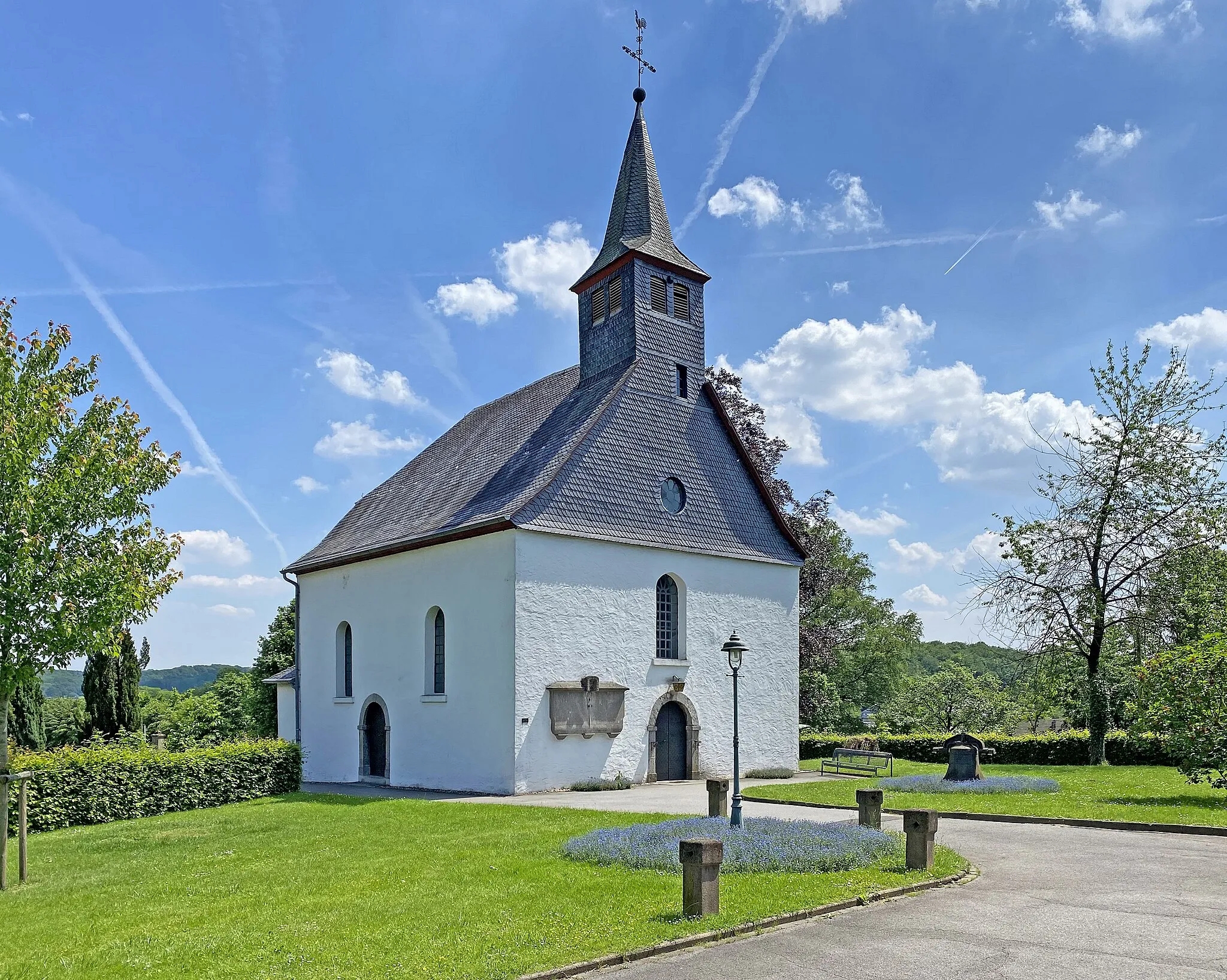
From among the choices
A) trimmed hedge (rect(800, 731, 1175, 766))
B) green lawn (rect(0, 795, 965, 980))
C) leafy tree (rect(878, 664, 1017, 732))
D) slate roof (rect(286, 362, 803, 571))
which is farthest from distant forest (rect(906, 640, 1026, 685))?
green lawn (rect(0, 795, 965, 980))

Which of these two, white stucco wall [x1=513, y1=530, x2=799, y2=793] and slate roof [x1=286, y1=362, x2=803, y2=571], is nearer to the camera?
white stucco wall [x1=513, y1=530, x2=799, y2=793]

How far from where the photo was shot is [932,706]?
54.7 m

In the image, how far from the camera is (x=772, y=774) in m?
23.3

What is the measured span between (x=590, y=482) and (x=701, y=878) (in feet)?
47.9

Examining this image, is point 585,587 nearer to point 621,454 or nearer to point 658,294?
point 621,454

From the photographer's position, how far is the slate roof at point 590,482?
2180 centimetres

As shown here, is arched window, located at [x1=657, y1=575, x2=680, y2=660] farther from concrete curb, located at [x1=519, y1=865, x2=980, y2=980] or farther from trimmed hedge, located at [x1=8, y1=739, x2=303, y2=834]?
concrete curb, located at [x1=519, y1=865, x2=980, y2=980]

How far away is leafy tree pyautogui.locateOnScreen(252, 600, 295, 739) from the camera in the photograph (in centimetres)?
4022

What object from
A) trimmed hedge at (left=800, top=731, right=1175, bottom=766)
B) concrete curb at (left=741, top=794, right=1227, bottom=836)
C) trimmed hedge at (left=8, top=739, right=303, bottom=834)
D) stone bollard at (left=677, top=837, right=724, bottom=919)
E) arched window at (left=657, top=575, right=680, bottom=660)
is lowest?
trimmed hedge at (left=800, top=731, right=1175, bottom=766)

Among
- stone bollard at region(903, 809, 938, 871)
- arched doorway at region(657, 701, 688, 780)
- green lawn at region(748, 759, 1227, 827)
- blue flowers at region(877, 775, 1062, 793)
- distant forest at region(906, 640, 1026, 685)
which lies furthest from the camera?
distant forest at region(906, 640, 1026, 685)

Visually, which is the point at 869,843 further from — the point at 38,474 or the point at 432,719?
the point at 432,719

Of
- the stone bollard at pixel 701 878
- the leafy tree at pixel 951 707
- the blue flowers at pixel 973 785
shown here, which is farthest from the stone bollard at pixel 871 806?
the leafy tree at pixel 951 707

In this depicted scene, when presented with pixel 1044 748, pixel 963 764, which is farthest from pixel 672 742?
pixel 1044 748

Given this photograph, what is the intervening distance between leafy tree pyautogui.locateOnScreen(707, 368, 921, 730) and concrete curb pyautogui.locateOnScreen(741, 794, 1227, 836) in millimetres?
13654
